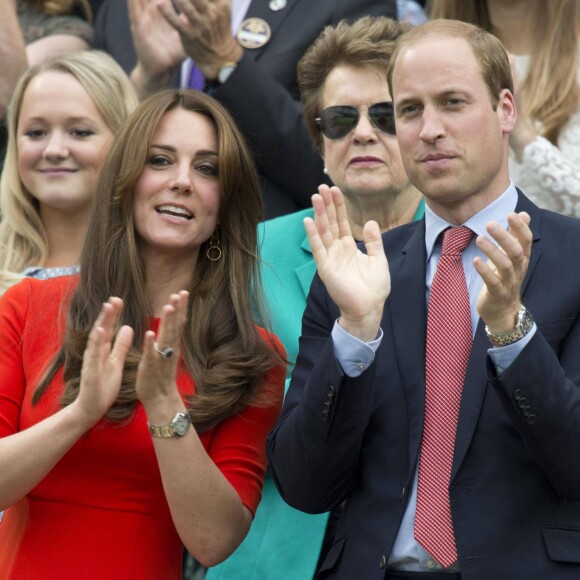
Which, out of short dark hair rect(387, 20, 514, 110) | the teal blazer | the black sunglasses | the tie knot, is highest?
short dark hair rect(387, 20, 514, 110)

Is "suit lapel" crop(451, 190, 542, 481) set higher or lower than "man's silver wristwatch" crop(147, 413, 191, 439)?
higher

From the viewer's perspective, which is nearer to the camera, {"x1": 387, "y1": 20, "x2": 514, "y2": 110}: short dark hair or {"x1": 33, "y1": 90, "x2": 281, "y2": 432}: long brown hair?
{"x1": 387, "y1": 20, "x2": 514, "y2": 110}: short dark hair

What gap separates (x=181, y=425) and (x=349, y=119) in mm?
1755

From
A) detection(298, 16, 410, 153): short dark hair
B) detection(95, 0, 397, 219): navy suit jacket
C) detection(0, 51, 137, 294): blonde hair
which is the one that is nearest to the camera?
detection(298, 16, 410, 153): short dark hair

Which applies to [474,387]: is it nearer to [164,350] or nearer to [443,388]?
[443,388]

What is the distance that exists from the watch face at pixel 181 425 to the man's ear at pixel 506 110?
1235 millimetres

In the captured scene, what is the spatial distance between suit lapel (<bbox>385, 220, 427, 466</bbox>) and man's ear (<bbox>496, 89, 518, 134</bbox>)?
1.24 feet

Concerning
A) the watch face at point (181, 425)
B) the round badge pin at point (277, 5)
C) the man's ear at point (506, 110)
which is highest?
the man's ear at point (506, 110)

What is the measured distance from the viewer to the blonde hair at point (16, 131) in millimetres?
5059

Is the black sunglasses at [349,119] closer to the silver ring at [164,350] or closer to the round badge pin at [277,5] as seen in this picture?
the round badge pin at [277,5]

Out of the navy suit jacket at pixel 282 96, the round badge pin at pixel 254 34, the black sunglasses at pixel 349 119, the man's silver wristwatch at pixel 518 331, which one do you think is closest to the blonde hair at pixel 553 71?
the black sunglasses at pixel 349 119

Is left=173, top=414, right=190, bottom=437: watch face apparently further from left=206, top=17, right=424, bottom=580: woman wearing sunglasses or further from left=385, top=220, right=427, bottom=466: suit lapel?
left=206, top=17, right=424, bottom=580: woman wearing sunglasses

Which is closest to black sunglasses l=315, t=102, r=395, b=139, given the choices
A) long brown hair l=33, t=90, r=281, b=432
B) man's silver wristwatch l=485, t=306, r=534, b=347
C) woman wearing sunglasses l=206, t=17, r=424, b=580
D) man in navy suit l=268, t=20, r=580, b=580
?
woman wearing sunglasses l=206, t=17, r=424, b=580

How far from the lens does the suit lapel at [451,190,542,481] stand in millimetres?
3295
